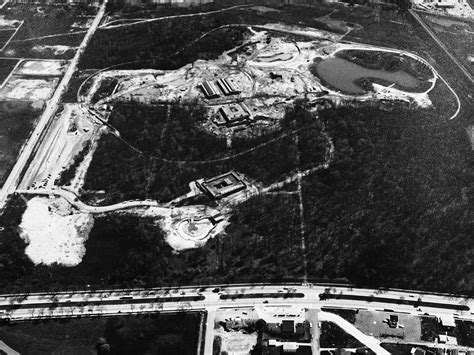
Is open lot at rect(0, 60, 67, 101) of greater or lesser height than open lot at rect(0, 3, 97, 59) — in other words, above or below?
below

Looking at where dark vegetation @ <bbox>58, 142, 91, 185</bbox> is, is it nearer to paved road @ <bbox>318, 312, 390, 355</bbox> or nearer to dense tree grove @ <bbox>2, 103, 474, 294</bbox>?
dense tree grove @ <bbox>2, 103, 474, 294</bbox>

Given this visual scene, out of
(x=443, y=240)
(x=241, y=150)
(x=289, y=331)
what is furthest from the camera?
(x=241, y=150)

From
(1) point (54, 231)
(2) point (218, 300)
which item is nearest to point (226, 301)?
(2) point (218, 300)

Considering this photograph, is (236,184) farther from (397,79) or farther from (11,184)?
(397,79)

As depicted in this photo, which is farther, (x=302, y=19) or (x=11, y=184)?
(x=302, y=19)

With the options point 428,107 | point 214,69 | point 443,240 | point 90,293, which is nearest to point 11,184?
point 90,293

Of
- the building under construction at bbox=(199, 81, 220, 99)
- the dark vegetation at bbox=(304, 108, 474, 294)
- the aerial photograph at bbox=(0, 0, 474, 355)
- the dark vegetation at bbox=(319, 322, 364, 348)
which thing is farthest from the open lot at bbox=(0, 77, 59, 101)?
the dark vegetation at bbox=(319, 322, 364, 348)

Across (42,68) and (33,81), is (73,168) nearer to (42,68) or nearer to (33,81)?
(33,81)
